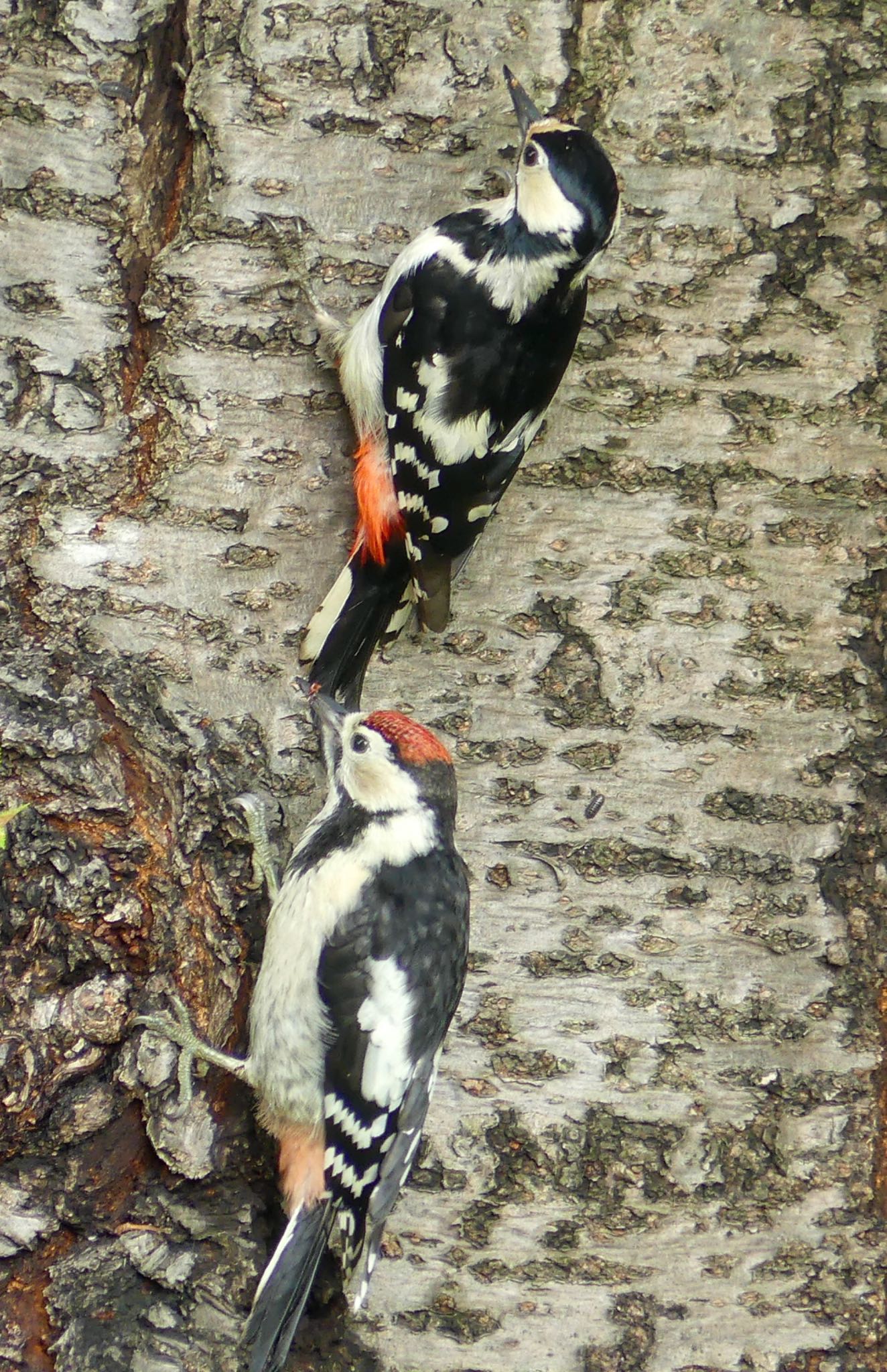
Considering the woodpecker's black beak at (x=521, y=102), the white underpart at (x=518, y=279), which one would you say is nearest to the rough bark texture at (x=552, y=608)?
the woodpecker's black beak at (x=521, y=102)

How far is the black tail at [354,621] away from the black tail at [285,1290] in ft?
2.60

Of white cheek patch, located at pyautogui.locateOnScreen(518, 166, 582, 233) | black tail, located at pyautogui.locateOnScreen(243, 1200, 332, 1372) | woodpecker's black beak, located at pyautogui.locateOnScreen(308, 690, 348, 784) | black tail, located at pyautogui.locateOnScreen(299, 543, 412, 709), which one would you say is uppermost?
white cheek patch, located at pyautogui.locateOnScreen(518, 166, 582, 233)

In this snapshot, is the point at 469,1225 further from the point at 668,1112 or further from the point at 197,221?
the point at 197,221

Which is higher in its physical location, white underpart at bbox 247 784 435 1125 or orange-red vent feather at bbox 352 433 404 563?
orange-red vent feather at bbox 352 433 404 563

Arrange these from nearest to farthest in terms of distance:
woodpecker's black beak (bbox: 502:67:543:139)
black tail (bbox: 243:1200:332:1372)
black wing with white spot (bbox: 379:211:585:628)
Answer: black tail (bbox: 243:1200:332:1372) → woodpecker's black beak (bbox: 502:67:543:139) → black wing with white spot (bbox: 379:211:585:628)

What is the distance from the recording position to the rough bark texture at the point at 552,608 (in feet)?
5.74

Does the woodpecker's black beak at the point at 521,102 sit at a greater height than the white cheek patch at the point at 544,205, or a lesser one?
greater

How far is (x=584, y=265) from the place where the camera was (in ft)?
6.17

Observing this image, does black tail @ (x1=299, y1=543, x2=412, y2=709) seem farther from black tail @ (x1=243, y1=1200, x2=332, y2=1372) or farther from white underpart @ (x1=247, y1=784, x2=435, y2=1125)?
black tail @ (x1=243, y1=1200, x2=332, y2=1372)

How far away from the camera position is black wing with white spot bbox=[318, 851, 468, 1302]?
1776 mm

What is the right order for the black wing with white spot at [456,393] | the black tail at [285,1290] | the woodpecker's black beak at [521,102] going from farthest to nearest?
the black wing with white spot at [456,393] → the woodpecker's black beak at [521,102] → the black tail at [285,1290]

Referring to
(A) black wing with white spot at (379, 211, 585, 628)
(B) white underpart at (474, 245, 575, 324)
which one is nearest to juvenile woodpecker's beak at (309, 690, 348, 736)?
(A) black wing with white spot at (379, 211, 585, 628)

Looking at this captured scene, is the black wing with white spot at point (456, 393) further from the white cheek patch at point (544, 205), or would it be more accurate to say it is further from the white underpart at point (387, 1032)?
the white underpart at point (387, 1032)

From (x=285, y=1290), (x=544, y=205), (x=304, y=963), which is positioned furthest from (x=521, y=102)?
(x=285, y=1290)
